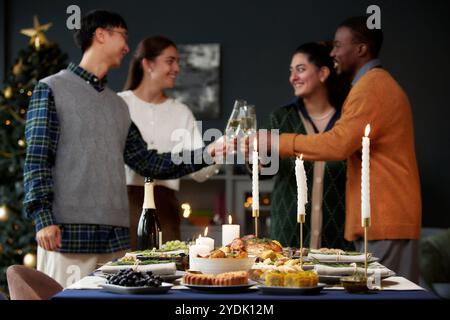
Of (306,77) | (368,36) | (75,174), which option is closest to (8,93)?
(306,77)

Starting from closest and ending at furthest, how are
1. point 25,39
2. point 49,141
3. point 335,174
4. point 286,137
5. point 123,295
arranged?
point 123,295 < point 49,141 < point 286,137 < point 335,174 < point 25,39

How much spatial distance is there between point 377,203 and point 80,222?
1135mm

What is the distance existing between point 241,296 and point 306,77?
2201 millimetres

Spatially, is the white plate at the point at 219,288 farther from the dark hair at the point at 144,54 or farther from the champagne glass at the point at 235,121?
the dark hair at the point at 144,54

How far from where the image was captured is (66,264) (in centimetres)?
318

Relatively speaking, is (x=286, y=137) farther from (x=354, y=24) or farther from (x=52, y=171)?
(x=52, y=171)

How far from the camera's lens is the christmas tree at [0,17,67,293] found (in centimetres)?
573

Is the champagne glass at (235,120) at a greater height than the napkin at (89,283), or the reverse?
the champagne glass at (235,120)

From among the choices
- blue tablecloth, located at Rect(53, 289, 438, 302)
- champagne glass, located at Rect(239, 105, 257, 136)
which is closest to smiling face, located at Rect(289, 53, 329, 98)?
champagne glass, located at Rect(239, 105, 257, 136)

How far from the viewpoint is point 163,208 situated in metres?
4.00

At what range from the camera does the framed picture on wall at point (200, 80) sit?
23.5ft

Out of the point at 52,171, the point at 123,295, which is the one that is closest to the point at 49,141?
the point at 52,171

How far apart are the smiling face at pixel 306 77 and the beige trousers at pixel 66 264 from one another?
1257 mm

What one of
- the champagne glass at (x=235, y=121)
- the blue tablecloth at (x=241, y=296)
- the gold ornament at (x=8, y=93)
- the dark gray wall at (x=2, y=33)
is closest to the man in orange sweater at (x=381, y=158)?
the champagne glass at (x=235, y=121)
